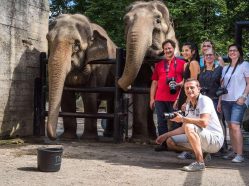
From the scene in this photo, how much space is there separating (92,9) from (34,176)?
18.9 metres

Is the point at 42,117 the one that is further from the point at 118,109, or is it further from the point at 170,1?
the point at 170,1

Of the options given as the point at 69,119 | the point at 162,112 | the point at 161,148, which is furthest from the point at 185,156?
the point at 69,119

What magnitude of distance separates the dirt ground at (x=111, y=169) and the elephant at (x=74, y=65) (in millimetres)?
807

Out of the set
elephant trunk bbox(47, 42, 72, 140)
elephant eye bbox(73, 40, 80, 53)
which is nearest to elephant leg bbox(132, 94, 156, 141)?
elephant eye bbox(73, 40, 80, 53)

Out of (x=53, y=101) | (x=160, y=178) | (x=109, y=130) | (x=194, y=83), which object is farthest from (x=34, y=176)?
(x=109, y=130)

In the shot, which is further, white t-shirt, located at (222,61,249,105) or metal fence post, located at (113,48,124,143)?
metal fence post, located at (113,48,124,143)

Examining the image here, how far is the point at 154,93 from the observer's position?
313 inches

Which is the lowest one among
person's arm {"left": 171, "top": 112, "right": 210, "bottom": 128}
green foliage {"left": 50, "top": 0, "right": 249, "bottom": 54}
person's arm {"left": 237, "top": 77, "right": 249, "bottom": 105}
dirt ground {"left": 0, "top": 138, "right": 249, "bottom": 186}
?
dirt ground {"left": 0, "top": 138, "right": 249, "bottom": 186}

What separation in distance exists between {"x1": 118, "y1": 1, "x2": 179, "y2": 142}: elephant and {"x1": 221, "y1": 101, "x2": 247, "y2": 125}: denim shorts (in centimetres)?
175

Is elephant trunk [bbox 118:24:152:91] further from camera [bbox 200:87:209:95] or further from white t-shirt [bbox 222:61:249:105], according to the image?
white t-shirt [bbox 222:61:249:105]

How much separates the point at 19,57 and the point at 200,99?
12.3 feet

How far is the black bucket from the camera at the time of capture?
5.87 m

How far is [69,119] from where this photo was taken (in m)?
9.59

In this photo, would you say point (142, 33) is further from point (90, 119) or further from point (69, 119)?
point (69, 119)
